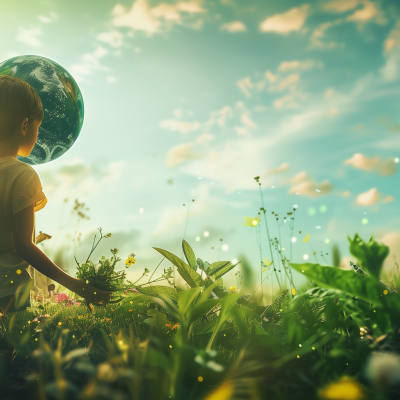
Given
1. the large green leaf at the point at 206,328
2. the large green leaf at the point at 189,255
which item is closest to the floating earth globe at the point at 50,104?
the large green leaf at the point at 189,255

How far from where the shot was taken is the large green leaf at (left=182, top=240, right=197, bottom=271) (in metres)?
2.06

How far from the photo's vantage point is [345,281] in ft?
4.04

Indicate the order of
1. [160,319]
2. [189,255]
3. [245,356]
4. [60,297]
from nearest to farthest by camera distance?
[245,356], [160,319], [189,255], [60,297]

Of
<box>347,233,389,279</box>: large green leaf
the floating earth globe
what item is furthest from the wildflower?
<box>347,233,389,279</box>: large green leaf

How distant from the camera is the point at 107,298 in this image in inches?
87.8

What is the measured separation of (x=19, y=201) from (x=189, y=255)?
1186 mm

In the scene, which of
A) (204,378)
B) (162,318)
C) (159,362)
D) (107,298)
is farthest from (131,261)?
(159,362)

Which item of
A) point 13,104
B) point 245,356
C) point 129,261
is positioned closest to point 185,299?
point 245,356

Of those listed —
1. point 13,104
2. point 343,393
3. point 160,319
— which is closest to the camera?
point 343,393

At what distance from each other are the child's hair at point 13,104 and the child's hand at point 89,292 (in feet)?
4.35

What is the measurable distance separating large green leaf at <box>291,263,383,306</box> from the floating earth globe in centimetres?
440

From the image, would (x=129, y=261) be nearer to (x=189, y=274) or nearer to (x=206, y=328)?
(x=189, y=274)

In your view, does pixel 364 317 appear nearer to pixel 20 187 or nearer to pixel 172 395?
pixel 172 395

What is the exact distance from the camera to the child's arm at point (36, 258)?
2100mm
